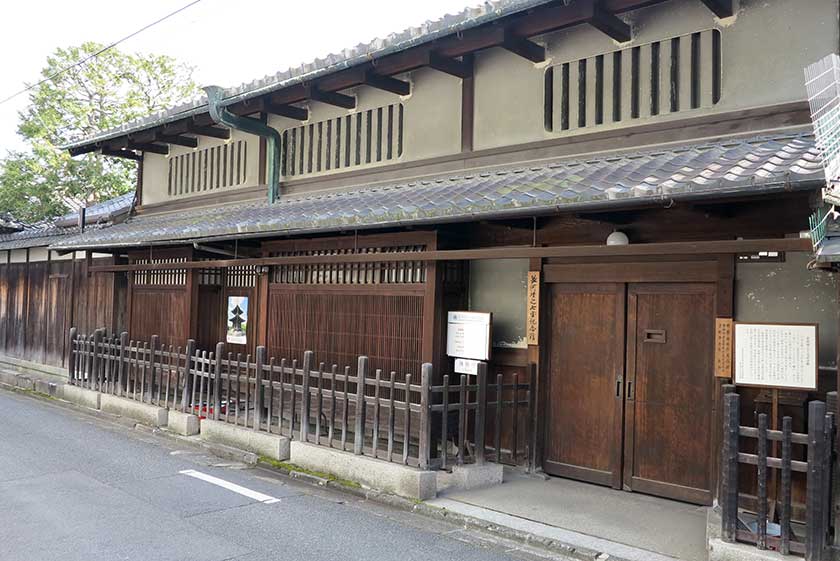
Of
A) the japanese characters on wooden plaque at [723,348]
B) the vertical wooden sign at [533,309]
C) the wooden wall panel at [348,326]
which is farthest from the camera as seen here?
the wooden wall panel at [348,326]

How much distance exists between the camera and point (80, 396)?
537 inches

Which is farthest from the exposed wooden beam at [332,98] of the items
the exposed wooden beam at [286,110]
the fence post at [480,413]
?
the fence post at [480,413]

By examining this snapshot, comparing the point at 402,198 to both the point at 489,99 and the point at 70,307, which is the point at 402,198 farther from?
the point at 70,307

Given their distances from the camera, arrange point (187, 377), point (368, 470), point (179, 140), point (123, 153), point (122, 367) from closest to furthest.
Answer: point (368, 470), point (187, 377), point (122, 367), point (179, 140), point (123, 153)

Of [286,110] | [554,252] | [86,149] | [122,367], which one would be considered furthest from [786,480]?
[86,149]

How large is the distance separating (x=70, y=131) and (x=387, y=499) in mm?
27466

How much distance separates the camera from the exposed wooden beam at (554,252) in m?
5.86

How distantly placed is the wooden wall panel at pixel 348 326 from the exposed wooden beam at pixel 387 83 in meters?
3.09

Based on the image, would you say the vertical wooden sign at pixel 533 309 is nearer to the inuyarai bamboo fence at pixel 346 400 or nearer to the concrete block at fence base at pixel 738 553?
the inuyarai bamboo fence at pixel 346 400

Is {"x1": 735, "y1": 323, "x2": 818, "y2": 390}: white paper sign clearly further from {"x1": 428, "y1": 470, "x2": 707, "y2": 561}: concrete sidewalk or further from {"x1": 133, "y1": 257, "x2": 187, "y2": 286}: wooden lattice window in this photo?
{"x1": 133, "y1": 257, "x2": 187, "y2": 286}: wooden lattice window

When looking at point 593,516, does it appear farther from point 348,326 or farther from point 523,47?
point 523,47

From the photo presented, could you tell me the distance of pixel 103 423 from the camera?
1202cm

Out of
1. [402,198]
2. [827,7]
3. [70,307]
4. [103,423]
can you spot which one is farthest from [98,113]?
[827,7]

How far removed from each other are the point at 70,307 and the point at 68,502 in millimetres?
11278
